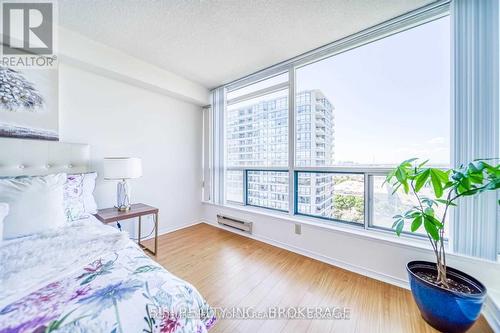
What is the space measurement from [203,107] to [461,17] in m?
3.52

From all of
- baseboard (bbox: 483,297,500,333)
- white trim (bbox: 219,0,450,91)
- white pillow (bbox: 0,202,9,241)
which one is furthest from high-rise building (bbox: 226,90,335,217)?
white pillow (bbox: 0,202,9,241)

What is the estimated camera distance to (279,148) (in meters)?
2.94

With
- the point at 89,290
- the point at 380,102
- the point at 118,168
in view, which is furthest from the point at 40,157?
the point at 380,102

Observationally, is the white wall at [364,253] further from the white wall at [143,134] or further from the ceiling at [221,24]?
the ceiling at [221,24]

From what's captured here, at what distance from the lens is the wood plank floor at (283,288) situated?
1.42 m

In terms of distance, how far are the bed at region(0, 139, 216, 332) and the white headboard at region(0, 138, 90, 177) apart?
2.94 feet

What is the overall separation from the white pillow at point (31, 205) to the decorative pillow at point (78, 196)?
0.26 metres

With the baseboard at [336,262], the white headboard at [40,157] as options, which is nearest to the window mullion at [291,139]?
the baseboard at [336,262]

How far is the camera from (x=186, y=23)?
6.59 feet

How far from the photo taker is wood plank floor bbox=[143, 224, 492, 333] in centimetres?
142

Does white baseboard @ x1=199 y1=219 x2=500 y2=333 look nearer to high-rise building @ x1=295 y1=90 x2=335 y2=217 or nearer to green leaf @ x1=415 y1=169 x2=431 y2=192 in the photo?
high-rise building @ x1=295 y1=90 x2=335 y2=217

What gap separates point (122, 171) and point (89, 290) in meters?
1.72

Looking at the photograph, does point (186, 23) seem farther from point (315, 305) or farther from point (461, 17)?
point (315, 305)

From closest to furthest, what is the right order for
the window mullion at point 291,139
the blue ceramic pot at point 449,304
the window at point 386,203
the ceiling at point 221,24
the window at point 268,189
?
the blue ceramic pot at point 449,304 → the ceiling at point 221,24 → the window at point 386,203 → the window mullion at point 291,139 → the window at point 268,189
